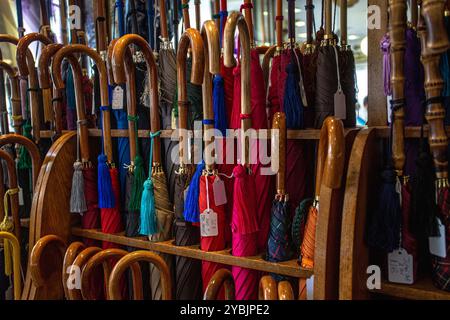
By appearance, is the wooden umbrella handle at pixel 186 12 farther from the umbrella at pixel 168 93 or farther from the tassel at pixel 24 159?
the tassel at pixel 24 159

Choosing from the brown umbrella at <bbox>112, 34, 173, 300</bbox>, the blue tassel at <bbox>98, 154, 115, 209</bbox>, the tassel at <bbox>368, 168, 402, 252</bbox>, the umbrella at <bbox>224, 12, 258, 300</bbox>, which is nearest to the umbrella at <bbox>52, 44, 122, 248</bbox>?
the blue tassel at <bbox>98, 154, 115, 209</bbox>

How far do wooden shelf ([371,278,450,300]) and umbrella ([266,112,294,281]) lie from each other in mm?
171

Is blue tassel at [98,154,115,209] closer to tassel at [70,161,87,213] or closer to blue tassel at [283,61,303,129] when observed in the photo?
tassel at [70,161,87,213]

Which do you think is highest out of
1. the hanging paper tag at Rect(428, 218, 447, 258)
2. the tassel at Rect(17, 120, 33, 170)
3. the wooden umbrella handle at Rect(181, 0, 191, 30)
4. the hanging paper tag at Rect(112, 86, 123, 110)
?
the wooden umbrella handle at Rect(181, 0, 191, 30)

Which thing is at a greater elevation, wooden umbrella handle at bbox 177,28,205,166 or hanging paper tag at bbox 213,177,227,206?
wooden umbrella handle at bbox 177,28,205,166

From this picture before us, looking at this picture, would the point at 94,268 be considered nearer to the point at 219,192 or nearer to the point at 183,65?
the point at 219,192

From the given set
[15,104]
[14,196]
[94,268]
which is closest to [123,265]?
[94,268]

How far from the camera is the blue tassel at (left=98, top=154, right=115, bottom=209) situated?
0.99 metres

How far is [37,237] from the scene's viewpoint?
1.02 metres

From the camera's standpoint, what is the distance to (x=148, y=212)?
0.91m

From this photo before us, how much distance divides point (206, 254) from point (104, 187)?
0.31 m

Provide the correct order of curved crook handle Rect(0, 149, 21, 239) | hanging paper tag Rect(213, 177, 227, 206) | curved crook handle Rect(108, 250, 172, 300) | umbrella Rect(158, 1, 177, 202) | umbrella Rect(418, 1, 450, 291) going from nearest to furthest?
1. umbrella Rect(418, 1, 450, 291)
2. curved crook handle Rect(108, 250, 172, 300)
3. hanging paper tag Rect(213, 177, 227, 206)
4. umbrella Rect(158, 1, 177, 202)
5. curved crook handle Rect(0, 149, 21, 239)
